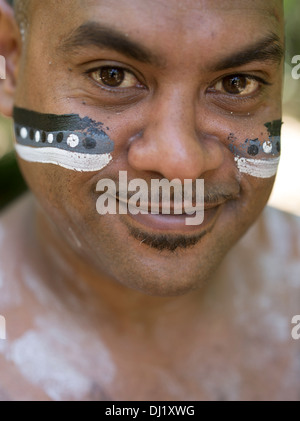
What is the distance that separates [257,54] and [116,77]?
18.1 inches

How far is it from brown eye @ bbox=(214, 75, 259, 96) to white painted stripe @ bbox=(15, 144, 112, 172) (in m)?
0.45

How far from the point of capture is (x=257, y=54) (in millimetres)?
1729

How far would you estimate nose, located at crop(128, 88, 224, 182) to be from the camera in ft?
5.29

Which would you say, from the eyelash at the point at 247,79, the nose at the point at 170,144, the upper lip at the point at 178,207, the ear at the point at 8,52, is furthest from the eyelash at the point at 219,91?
the ear at the point at 8,52

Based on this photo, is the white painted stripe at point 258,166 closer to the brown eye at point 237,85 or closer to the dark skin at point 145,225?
the dark skin at point 145,225

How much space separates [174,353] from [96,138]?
43.2 inches

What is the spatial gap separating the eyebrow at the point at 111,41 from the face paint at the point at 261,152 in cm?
40

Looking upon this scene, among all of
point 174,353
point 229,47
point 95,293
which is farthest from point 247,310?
point 229,47

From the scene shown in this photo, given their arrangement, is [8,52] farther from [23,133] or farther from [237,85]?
[237,85]

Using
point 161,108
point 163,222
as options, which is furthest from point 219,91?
point 163,222

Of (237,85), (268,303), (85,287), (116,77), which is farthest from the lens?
(268,303)

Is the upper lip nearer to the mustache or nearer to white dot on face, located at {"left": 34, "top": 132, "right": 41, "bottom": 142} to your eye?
the mustache

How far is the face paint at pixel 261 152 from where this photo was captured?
183cm
